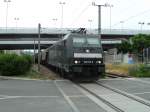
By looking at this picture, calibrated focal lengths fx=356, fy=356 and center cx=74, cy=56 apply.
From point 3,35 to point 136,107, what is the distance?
113117 mm

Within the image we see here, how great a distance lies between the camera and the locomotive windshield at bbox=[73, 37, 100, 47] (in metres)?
25.0

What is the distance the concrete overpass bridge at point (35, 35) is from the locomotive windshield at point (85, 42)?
274 feet

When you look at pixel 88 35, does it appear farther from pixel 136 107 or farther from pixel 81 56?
pixel 136 107

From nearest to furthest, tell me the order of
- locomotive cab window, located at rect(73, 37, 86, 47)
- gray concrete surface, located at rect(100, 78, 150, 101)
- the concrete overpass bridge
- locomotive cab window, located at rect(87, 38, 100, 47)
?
1. gray concrete surface, located at rect(100, 78, 150, 101)
2. locomotive cab window, located at rect(73, 37, 86, 47)
3. locomotive cab window, located at rect(87, 38, 100, 47)
4. the concrete overpass bridge

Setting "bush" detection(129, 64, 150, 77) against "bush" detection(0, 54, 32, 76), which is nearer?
"bush" detection(0, 54, 32, 76)

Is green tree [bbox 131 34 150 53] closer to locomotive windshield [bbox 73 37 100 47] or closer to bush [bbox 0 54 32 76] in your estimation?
bush [bbox 0 54 32 76]

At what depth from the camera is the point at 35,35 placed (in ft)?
Answer: 401

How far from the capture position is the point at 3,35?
122 metres

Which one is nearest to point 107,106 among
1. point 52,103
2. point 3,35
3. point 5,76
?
point 52,103

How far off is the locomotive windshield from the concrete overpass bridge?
83484 mm

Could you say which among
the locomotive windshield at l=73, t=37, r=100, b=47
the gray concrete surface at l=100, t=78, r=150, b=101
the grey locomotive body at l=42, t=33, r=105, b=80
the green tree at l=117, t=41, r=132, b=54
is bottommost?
the gray concrete surface at l=100, t=78, r=150, b=101

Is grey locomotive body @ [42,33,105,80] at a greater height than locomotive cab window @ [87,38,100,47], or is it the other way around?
locomotive cab window @ [87,38,100,47]

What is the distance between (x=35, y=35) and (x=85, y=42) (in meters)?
98.2

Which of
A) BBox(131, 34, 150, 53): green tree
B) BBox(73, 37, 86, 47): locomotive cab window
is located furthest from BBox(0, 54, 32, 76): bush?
BBox(131, 34, 150, 53): green tree
